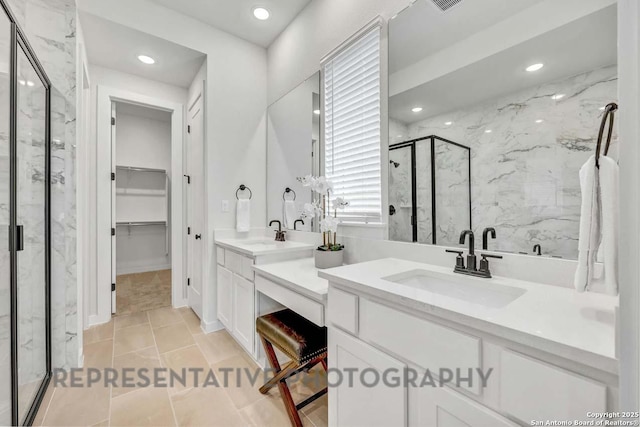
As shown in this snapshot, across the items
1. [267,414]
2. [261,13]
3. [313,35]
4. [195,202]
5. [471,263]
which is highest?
[261,13]

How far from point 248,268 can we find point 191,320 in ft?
4.54

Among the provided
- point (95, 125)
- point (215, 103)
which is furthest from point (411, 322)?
point (95, 125)

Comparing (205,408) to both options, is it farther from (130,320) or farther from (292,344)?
(130,320)

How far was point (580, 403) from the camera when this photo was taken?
23.5 inches

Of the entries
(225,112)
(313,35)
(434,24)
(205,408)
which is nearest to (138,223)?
(225,112)

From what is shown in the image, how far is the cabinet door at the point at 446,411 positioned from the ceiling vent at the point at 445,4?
1663mm

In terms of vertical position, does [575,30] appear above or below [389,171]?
above

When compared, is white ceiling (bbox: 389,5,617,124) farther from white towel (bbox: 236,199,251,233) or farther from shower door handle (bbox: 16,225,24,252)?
shower door handle (bbox: 16,225,24,252)

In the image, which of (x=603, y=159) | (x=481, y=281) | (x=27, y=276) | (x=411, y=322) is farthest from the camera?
(x=27, y=276)

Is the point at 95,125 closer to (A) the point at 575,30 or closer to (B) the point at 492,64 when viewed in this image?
(B) the point at 492,64

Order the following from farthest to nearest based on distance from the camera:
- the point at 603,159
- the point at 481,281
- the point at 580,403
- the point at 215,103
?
the point at 215,103 < the point at 481,281 < the point at 603,159 < the point at 580,403

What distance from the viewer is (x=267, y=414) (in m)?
1.53

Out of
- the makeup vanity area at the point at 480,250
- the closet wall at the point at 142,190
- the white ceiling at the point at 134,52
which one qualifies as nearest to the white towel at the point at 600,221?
the makeup vanity area at the point at 480,250

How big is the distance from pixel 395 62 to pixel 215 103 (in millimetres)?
1717
